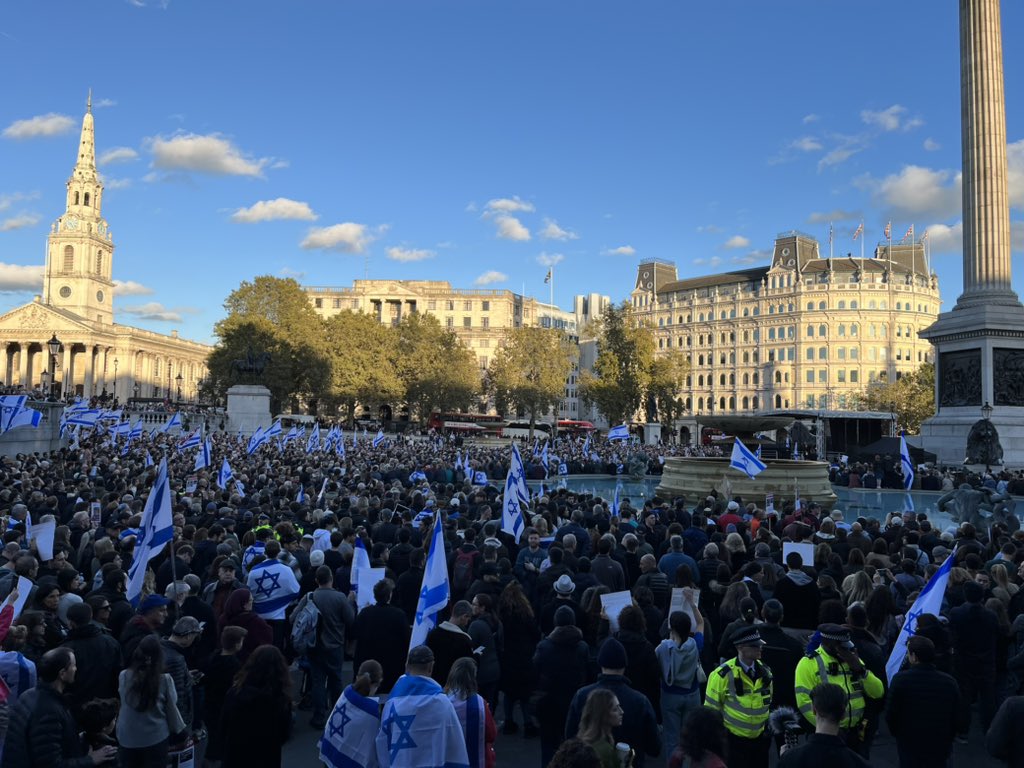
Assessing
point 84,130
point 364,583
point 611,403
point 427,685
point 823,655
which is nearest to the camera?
point 427,685

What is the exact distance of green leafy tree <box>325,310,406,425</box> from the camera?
245ft

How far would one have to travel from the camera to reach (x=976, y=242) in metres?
33.6

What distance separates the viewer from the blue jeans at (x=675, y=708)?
6457 millimetres

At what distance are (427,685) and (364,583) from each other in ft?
12.0

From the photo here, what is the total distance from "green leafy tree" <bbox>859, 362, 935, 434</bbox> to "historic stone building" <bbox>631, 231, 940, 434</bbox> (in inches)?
402

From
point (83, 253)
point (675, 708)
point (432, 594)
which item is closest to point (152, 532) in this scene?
point (432, 594)

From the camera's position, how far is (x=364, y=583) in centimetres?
836

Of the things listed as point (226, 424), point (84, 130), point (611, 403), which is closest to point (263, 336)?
point (226, 424)

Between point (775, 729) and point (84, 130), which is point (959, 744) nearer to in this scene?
point (775, 729)

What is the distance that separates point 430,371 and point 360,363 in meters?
6.88

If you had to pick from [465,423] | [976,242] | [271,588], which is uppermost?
[976,242]

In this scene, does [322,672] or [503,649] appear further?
[322,672]

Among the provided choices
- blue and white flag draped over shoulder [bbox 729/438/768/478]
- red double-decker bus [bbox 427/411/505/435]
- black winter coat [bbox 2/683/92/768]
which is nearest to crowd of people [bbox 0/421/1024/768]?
black winter coat [bbox 2/683/92/768]

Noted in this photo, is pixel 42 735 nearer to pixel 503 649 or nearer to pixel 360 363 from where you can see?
pixel 503 649
